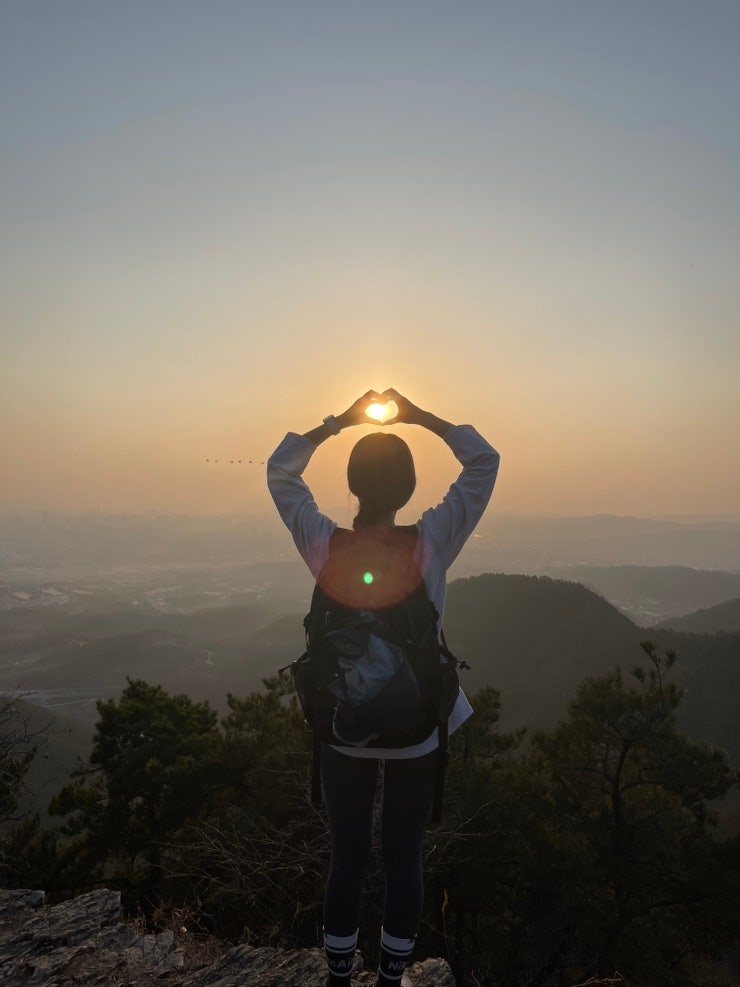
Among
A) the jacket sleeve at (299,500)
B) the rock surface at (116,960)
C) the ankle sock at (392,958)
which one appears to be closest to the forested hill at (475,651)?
the rock surface at (116,960)

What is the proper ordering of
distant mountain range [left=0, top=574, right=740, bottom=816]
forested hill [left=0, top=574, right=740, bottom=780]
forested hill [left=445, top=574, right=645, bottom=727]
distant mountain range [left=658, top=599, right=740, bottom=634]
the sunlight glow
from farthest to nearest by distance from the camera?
distant mountain range [left=658, top=599, right=740, bottom=634] → forested hill [left=445, top=574, right=645, bottom=727] → distant mountain range [left=0, top=574, right=740, bottom=816] → forested hill [left=0, top=574, right=740, bottom=780] → the sunlight glow

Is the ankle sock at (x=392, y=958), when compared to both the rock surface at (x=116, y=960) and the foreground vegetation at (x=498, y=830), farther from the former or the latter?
the foreground vegetation at (x=498, y=830)

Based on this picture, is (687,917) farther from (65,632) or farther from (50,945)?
Result: (65,632)

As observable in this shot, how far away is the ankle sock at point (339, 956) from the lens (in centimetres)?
247

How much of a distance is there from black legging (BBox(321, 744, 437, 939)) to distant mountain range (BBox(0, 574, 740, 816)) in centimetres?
6191

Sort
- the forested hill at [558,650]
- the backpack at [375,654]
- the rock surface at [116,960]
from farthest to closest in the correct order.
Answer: the forested hill at [558,650]
the rock surface at [116,960]
the backpack at [375,654]

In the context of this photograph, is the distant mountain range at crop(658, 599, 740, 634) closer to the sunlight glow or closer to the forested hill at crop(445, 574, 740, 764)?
the forested hill at crop(445, 574, 740, 764)

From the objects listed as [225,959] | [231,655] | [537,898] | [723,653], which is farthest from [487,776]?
[231,655]

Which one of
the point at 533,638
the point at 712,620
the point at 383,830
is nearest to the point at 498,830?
the point at 383,830

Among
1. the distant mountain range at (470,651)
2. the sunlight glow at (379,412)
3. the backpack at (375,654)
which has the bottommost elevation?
the distant mountain range at (470,651)

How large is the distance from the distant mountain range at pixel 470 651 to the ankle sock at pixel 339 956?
61.8m

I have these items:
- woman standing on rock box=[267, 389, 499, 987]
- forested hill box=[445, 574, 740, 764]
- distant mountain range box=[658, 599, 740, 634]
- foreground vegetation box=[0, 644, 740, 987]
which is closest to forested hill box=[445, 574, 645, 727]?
forested hill box=[445, 574, 740, 764]

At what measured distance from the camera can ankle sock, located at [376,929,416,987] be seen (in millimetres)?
2445

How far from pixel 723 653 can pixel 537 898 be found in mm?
72433
